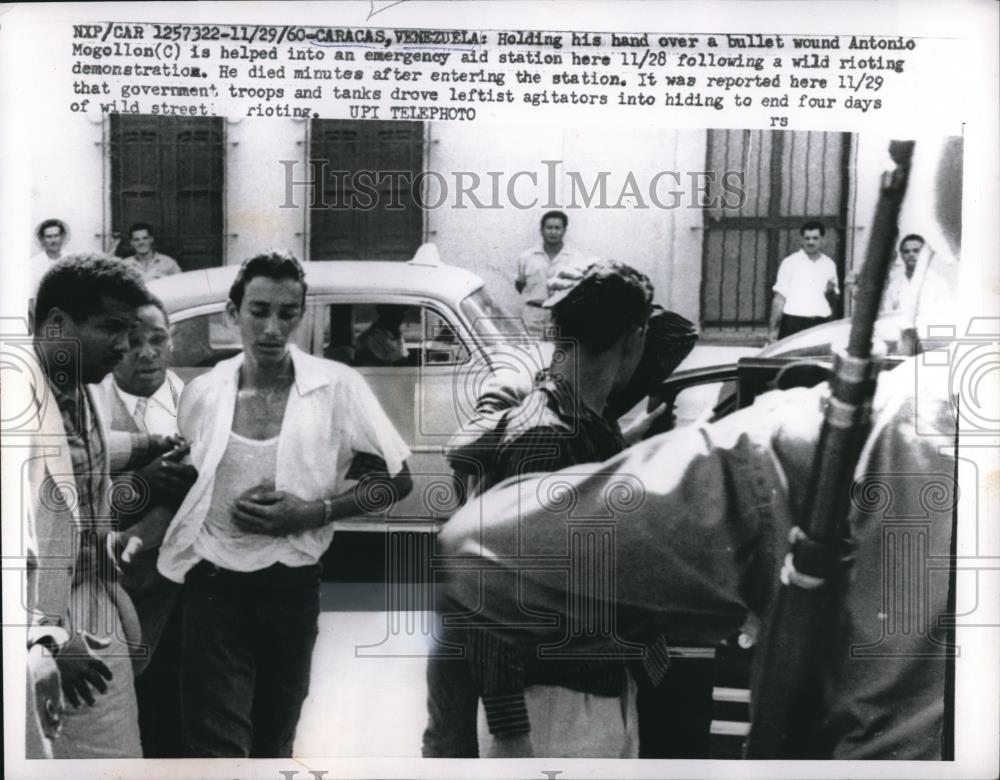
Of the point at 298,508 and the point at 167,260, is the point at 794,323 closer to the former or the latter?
the point at 298,508

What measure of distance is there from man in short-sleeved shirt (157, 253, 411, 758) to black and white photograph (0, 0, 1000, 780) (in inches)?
0.4

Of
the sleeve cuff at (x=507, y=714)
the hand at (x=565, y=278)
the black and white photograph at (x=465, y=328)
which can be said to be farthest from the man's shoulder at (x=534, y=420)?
the sleeve cuff at (x=507, y=714)

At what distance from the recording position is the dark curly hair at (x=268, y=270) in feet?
15.1

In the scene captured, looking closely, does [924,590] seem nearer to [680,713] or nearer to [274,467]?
[680,713]

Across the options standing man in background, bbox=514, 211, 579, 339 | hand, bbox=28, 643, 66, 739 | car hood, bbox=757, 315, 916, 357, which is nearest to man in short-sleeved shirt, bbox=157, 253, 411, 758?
hand, bbox=28, 643, 66, 739

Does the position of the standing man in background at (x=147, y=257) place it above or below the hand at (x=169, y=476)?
above

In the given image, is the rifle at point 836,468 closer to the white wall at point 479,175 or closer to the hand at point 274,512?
the white wall at point 479,175

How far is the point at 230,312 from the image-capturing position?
462 centimetres

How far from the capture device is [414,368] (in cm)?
460

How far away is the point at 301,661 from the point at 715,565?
1.44m

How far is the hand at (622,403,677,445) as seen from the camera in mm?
4637

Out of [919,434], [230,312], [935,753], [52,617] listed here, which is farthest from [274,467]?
[935,753]

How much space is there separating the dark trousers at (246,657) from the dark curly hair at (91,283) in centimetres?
95

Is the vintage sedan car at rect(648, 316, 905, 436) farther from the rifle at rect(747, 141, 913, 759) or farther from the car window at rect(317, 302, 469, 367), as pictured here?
the car window at rect(317, 302, 469, 367)
